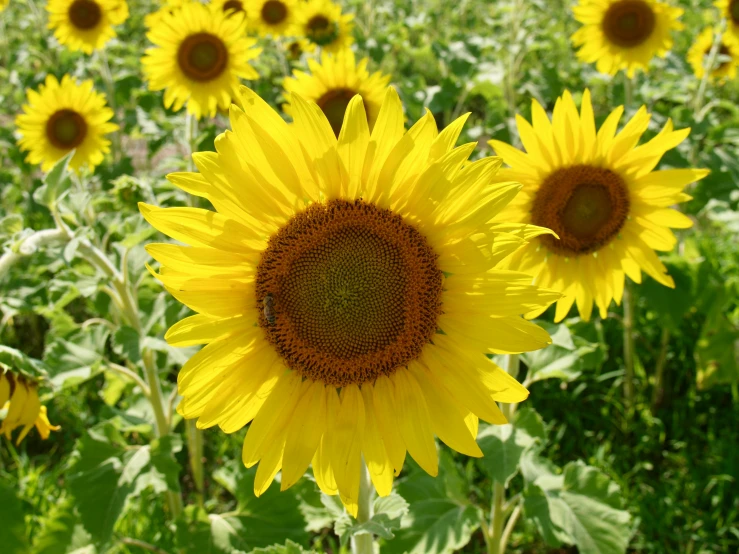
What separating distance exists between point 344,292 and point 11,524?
2.20 metres

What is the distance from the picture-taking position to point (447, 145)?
1503 millimetres

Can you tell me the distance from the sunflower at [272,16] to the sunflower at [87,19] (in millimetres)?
1060

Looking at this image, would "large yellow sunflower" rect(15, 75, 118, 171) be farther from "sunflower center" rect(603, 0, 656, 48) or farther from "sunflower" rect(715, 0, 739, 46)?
"sunflower" rect(715, 0, 739, 46)

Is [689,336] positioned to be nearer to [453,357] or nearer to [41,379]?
[453,357]

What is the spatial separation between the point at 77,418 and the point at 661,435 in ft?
10.9

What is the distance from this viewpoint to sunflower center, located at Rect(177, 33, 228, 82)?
421 cm

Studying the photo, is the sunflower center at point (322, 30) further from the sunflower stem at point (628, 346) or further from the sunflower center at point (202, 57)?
the sunflower stem at point (628, 346)

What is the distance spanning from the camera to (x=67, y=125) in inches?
176

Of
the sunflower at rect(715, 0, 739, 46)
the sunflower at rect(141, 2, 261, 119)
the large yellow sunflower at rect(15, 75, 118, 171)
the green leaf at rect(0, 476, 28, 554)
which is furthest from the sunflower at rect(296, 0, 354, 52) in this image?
the green leaf at rect(0, 476, 28, 554)

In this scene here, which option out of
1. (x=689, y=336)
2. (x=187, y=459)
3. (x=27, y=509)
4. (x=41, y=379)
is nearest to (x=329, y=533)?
(x=187, y=459)

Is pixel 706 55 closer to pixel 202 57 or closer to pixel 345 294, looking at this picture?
pixel 202 57

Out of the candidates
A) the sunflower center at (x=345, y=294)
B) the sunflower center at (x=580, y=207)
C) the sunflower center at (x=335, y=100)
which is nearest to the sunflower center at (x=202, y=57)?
the sunflower center at (x=335, y=100)

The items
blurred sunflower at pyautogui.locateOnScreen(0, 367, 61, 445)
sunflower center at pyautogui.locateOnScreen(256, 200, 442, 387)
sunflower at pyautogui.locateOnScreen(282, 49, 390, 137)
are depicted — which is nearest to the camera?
sunflower center at pyautogui.locateOnScreen(256, 200, 442, 387)

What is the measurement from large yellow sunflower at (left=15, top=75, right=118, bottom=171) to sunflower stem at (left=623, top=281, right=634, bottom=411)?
3.38 m
